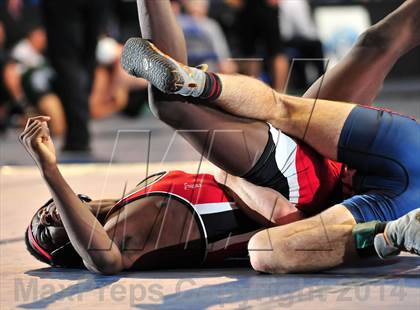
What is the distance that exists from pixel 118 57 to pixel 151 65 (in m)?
6.30

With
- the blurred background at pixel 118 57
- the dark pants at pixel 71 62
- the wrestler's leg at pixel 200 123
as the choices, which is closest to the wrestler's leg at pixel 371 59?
the wrestler's leg at pixel 200 123

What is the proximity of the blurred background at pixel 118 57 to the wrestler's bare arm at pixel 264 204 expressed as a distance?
8.58 ft

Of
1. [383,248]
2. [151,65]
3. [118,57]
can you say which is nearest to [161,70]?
[151,65]

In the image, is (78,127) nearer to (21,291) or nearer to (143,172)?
(143,172)

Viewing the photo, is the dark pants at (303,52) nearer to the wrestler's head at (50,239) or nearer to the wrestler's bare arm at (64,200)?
the wrestler's head at (50,239)

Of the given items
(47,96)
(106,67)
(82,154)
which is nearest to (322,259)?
(82,154)

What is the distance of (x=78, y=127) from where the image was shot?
230 inches

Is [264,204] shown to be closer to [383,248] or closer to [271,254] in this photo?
[271,254]

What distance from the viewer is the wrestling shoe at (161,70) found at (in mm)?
2420

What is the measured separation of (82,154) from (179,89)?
3361 millimetres

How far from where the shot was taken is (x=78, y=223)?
2.46 m

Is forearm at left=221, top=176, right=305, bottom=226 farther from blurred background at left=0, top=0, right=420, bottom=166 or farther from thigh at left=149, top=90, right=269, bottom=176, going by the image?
blurred background at left=0, top=0, right=420, bottom=166

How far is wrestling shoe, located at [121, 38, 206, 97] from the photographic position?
242cm

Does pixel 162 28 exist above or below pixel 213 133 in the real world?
above
